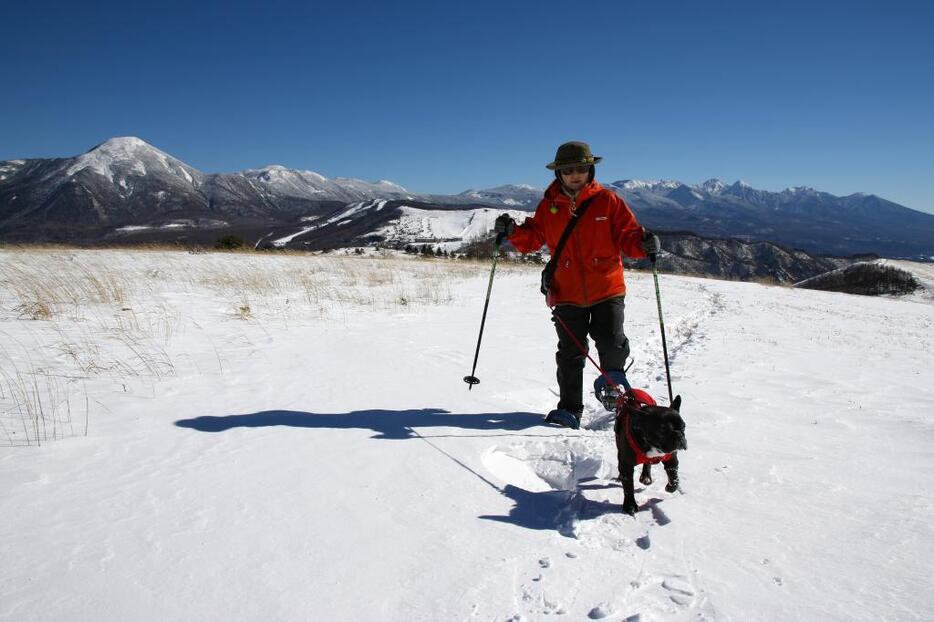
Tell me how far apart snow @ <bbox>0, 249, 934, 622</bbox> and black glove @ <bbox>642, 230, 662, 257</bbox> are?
1389mm

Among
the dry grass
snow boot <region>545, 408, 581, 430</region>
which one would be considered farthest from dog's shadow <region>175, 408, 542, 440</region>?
the dry grass

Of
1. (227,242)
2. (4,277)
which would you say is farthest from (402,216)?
(4,277)

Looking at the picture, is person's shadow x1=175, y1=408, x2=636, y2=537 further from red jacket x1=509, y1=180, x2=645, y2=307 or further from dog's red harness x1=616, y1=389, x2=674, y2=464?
red jacket x1=509, y1=180, x2=645, y2=307

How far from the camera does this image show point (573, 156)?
362 cm

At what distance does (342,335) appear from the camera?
623cm

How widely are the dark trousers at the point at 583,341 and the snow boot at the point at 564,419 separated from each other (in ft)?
0.56

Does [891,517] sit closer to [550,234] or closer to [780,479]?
[780,479]

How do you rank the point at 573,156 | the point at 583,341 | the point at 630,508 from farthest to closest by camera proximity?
the point at 583,341, the point at 573,156, the point at 630,508

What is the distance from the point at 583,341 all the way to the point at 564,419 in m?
0.66

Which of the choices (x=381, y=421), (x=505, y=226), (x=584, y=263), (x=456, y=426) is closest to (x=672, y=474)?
(x=456, y=426)

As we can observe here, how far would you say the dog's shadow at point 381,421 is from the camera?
331 centimetres

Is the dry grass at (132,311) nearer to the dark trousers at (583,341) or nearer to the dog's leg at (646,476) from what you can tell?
the dark trousers at (583,341)

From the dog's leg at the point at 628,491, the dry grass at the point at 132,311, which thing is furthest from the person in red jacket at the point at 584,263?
the dry grass at the point at 132,311

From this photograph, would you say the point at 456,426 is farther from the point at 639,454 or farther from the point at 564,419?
the point at 639,454
